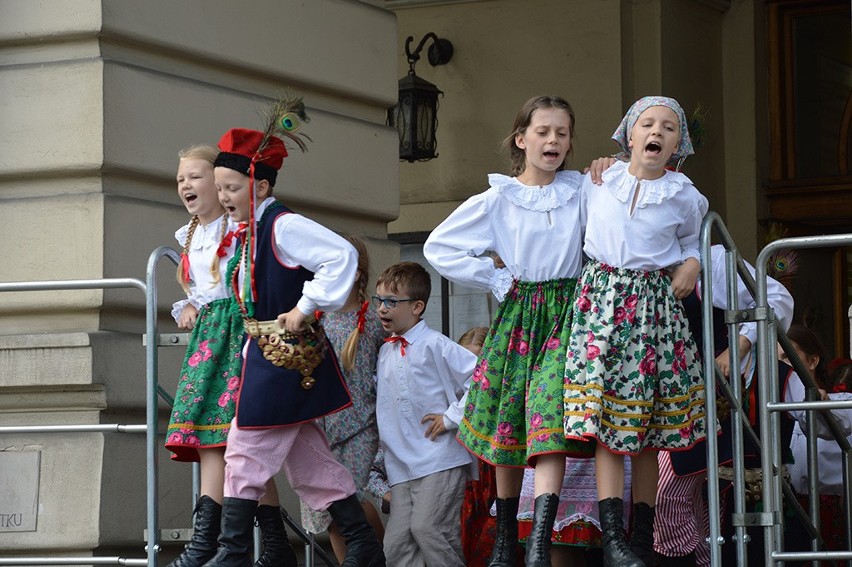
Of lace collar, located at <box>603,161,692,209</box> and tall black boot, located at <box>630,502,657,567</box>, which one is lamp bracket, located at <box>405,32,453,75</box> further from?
tall black boot, located at <box>630,502,657,567</box>

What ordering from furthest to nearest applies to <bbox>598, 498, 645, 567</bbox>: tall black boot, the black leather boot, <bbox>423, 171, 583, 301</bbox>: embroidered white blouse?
<bbox>423, 171, 583, 301</bbox>: embroidered white blouse
the black leather boot
<bbox>598, 498, 645, 567</bbox>: tall black boot

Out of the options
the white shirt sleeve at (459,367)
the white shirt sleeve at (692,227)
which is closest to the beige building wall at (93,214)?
the white shirt sleeve at (459,367)

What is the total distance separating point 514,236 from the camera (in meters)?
6.06

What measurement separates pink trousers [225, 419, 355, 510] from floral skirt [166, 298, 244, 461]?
5.3 inches

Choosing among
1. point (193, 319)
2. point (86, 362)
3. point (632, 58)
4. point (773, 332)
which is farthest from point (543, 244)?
point (632, 58)

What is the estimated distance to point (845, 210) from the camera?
1134cm

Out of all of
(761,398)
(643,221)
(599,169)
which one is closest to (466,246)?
(599,169)

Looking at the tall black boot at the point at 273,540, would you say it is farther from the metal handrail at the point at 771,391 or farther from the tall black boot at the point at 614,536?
the metal handrail at the point at 771,391

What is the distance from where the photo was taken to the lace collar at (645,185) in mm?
5844

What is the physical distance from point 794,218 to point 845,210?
344mm

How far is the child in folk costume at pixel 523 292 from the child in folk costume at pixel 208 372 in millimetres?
800

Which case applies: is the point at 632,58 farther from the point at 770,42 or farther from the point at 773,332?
the point at 773,332

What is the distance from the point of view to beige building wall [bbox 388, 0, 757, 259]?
439 inches

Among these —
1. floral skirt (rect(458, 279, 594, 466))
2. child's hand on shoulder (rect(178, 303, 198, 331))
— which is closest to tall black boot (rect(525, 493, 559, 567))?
floral skirt (rect(458, 279, 594, 466))
